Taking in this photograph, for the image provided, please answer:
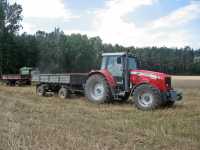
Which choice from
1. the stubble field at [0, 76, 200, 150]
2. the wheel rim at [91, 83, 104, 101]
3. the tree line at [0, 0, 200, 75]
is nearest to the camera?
the stubble field at [0, 76, 200, 150]

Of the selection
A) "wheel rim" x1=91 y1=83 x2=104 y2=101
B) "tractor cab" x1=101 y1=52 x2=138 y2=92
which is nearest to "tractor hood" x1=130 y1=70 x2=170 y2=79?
"tractor cab" x1=101 y1=52 x2=138 y2=92

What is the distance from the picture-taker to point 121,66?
1059 cm

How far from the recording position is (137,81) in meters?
10.2

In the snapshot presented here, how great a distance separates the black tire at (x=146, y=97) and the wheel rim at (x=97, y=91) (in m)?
1.87

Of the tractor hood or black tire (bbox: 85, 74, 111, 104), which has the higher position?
the tractor hood

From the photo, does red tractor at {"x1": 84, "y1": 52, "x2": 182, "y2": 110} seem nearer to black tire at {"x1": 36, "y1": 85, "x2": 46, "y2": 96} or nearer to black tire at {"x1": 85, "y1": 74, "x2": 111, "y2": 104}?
black tire at {"x1": 85, "y1": 74, "x2": 111, "y2": 104}

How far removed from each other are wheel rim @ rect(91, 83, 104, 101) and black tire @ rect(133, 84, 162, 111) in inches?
73.5

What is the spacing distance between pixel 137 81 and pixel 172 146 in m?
5.25

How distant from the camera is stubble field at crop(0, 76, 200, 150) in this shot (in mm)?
5009

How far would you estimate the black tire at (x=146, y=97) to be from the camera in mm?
9383

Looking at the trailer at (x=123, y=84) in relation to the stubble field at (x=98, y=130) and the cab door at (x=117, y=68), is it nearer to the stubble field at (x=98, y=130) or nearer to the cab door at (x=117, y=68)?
the cab door at (x=117, y=68)

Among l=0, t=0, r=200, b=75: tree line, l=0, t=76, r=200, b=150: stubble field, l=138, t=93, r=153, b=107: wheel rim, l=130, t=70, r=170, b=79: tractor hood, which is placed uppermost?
l=0, t=0, r=200, b=75: tree line

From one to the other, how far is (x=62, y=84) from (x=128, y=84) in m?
3.97

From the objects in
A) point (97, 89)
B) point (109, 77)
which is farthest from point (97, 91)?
point (109, 77)
